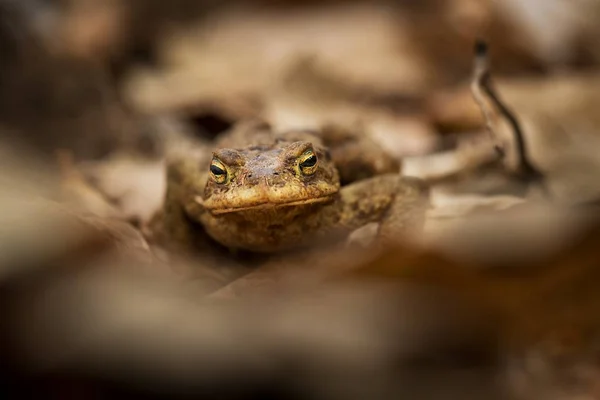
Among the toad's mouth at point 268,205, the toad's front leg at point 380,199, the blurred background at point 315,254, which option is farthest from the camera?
the toad's front leg at point 380,199

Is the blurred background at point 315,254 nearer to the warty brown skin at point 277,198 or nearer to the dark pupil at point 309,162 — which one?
the warty brown skin at point 277,198

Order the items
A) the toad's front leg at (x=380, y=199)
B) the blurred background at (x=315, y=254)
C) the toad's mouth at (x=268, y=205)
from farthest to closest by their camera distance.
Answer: the toad's front leg at (x=380, y=199) < the toad's mouth at (x=268, y=205) < the blurred background at (x=315, y=254)

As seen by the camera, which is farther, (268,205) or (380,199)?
(380,199)

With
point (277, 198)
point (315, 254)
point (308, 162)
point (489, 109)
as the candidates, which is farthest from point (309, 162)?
point (489, 109)

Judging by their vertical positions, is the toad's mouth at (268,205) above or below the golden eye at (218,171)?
below

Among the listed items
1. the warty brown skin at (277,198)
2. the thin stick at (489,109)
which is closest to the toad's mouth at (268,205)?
the warty brown skin at (277,198)

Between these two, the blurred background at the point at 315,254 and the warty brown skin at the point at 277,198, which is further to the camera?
the warty brown skin at the point at 277,198

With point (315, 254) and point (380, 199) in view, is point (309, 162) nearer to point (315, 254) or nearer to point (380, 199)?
point (380, 199)

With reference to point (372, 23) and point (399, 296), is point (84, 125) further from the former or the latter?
point (399, 296)
